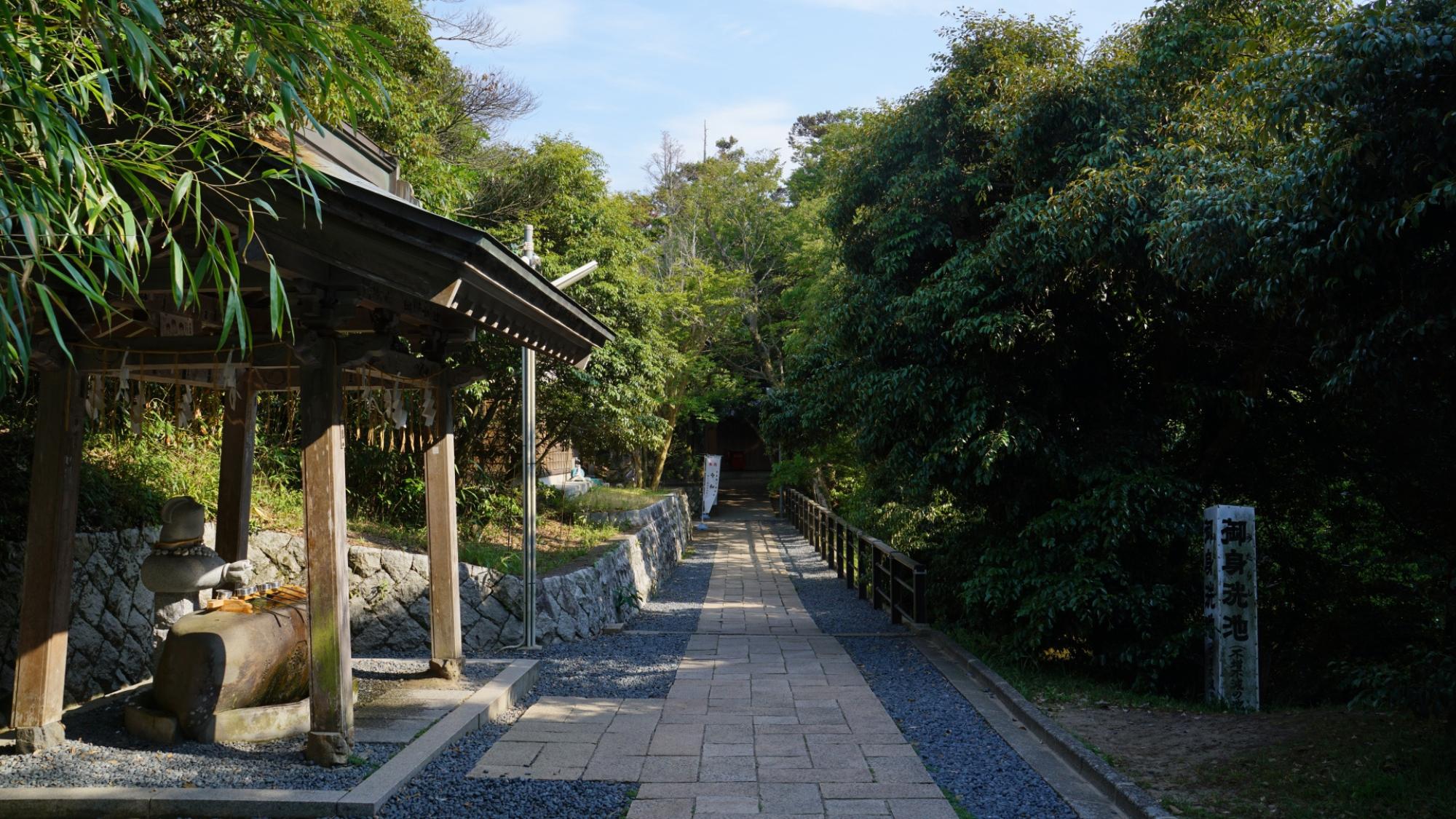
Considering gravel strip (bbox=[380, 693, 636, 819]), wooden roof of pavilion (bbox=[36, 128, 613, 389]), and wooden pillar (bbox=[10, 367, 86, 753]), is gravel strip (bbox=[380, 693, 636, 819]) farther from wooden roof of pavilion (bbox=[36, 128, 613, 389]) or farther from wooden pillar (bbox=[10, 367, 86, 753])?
wooden roof of pavilion (bbox=[36, 128, 613, 389])

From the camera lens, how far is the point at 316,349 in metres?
4.51

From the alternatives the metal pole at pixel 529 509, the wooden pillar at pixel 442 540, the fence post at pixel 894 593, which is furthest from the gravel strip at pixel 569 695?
the fence post at pixel 894 593

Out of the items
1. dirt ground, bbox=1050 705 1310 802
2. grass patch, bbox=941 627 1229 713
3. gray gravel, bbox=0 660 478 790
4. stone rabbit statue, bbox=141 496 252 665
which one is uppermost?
stone rabbit statue, bbox=141 496 252 665

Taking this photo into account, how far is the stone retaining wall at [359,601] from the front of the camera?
233 inches

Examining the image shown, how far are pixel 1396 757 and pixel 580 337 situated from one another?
488cm

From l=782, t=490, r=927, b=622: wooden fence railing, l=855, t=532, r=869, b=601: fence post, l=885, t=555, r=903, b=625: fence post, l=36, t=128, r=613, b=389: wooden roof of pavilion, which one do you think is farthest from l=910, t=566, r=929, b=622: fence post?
l=36, t=128, r=613, b=389: wooden roof of pavilion

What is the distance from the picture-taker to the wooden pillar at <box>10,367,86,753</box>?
4473 millimetres

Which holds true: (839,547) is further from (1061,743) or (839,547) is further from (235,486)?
(235,486)

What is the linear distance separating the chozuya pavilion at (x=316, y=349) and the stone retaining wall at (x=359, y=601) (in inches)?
38.2

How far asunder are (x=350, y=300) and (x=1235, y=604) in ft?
19.4

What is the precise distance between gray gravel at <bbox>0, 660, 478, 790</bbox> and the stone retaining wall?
102cm

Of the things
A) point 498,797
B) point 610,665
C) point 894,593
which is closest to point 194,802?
point 498,797

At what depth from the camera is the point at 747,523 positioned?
27.2 metres

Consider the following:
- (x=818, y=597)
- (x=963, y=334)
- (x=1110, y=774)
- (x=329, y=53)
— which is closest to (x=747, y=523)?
(x=818, y=597)
